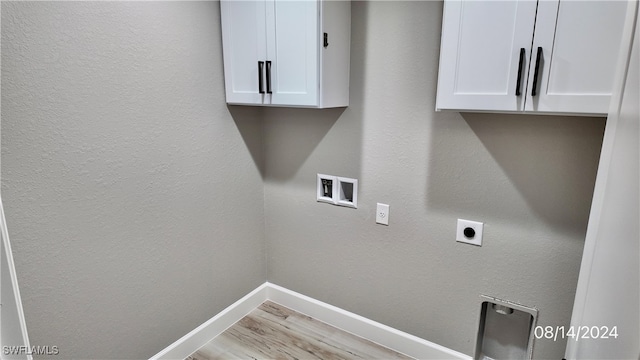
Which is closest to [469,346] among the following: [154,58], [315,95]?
[315,95]

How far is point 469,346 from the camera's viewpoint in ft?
6.17

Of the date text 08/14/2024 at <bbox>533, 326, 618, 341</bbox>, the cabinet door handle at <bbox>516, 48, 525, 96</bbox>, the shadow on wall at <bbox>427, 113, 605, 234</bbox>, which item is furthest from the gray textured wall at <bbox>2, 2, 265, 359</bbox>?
the date text 08/14/2024 at <bbox>533, 326, 618, 341</bbox>

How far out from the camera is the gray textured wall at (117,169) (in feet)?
4.25

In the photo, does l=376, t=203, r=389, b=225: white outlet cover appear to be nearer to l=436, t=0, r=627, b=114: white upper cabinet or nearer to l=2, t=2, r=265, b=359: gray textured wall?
l=436, t=0, r=627, b=114: white upper cabinet

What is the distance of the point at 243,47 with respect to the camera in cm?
186

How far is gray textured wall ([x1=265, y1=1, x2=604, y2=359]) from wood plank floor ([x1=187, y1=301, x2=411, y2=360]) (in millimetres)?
184

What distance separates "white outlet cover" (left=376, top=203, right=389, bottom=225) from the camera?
6.51ft

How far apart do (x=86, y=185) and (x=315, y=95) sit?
104cm

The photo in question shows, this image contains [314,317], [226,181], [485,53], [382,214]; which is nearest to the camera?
[485,53]

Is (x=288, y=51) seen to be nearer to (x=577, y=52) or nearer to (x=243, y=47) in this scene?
(x=243, y=47)

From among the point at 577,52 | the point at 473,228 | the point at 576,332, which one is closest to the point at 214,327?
the point at 473,228

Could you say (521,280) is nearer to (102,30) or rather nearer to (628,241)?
(628,241)

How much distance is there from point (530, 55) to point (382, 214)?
1.03 meters

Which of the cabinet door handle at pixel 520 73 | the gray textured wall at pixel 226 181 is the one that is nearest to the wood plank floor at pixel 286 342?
the gray textured wall at pixel 226 181
